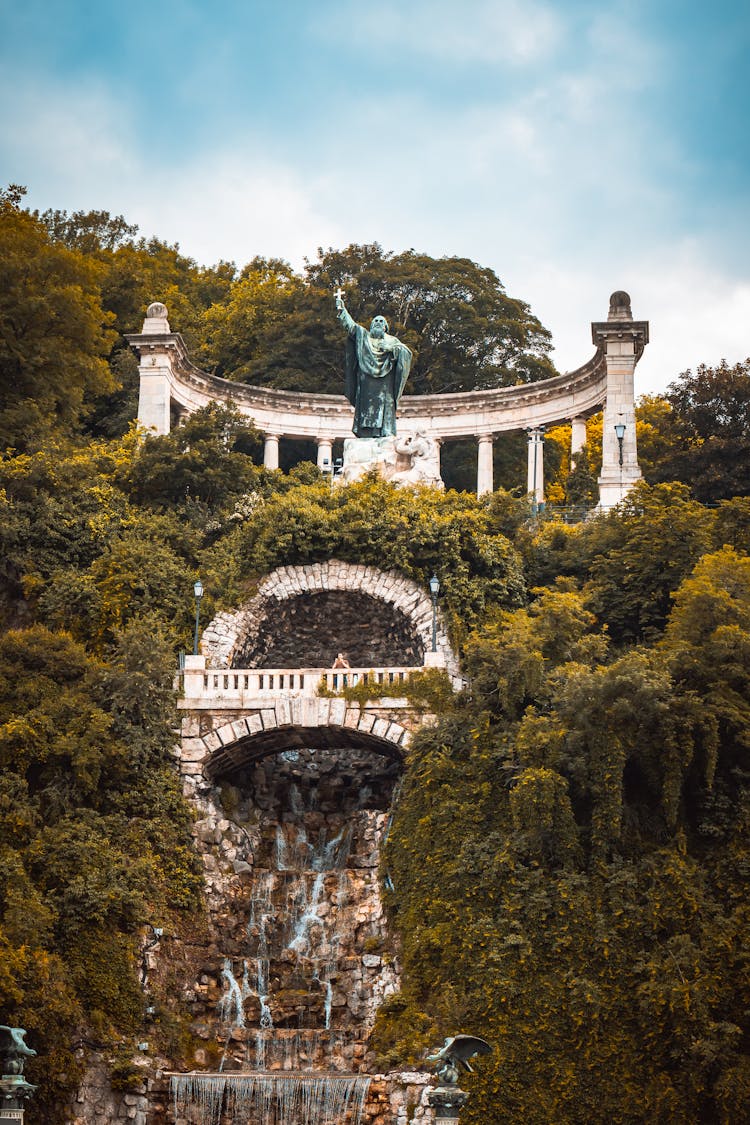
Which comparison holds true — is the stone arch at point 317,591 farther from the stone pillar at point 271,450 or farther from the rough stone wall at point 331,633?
the stone pillar at point 271,450

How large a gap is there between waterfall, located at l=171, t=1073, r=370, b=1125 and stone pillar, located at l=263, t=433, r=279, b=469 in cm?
2589

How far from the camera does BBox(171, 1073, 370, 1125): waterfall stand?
1070 inches

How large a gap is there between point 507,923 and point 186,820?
7.41 metres

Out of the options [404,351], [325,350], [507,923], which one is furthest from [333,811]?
[325,350]

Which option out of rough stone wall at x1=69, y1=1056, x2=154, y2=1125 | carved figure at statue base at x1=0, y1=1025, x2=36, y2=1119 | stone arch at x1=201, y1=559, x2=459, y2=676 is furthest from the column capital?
carved figure at statue base at x1=0, y1=1025, x2=36, y2=1119

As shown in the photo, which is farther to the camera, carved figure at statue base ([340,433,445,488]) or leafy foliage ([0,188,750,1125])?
carved figure at statue base ([340,433,445,488])

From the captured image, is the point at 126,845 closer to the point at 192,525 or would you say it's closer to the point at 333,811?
the point at 333,811

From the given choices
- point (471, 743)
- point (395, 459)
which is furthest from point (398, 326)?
point (471, 743)

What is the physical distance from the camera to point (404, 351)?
44.3 m

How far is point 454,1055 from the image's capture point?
77.9ft

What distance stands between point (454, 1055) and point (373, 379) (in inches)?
925

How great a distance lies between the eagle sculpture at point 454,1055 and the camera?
2322 centimetres

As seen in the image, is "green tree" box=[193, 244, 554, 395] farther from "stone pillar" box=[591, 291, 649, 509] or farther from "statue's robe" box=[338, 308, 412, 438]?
"statue's robe" box=[338, 308, 412, 438]

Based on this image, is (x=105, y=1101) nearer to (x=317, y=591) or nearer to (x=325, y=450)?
(x=317, y=591)
